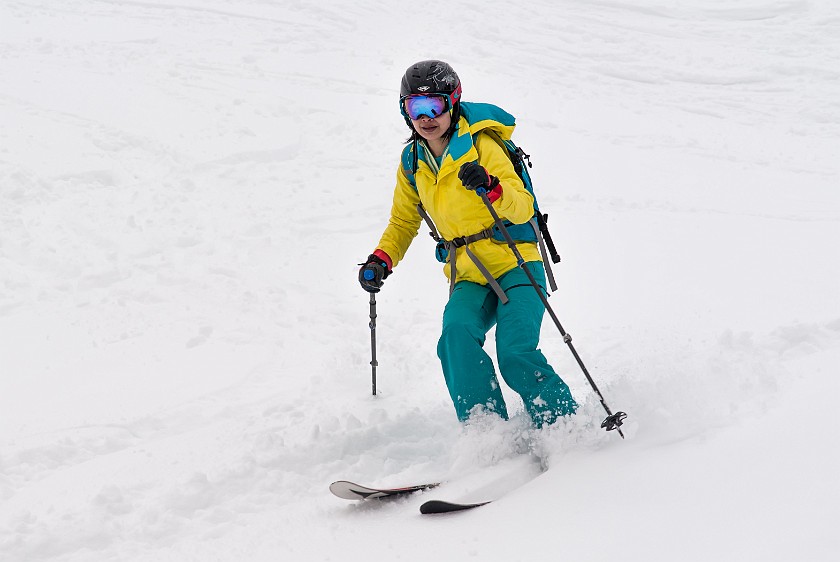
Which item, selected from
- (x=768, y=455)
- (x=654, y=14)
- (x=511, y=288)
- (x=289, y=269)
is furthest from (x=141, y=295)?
(x=654, y=14)

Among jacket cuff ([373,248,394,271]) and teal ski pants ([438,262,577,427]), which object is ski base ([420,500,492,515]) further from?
jacket cuff ([373,248,394,271])

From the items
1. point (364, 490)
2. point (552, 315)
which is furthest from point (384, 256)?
point (364, 490)

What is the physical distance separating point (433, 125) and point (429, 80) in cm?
24

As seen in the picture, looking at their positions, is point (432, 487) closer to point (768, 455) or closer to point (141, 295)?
point (768, 455)

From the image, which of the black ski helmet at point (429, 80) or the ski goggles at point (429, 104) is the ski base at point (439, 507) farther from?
the black ski helmet at point (429, 80)

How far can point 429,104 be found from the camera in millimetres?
4105

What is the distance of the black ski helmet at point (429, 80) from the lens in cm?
411

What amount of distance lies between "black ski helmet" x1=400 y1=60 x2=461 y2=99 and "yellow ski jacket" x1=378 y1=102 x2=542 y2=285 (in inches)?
7.0

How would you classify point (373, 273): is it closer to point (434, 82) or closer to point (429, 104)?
point (429, 104)

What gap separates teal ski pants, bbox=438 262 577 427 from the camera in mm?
3947

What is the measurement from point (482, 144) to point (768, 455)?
2.10m

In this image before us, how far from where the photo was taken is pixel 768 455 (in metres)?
3.25

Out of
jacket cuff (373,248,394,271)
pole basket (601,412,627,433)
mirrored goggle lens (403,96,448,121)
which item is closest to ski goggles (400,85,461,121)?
mirrored goggle lens (403,96,448,121)

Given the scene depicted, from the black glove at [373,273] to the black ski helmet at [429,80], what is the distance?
3.48 ft
